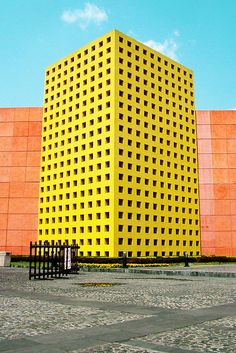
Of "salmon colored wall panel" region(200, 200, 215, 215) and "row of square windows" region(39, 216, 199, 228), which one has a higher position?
"salmon colored wall panel" region(200, 200, 215, 215)

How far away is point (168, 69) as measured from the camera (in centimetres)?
5853

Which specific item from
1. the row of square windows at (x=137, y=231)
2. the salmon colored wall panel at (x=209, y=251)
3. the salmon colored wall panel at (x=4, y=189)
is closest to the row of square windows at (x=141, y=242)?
the row of square windows at (x=137, y=231)

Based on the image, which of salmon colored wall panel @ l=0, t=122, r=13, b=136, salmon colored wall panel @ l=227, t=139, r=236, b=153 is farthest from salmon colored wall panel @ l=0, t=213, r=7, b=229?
salmon colored wall panel @ l=227, t=139, r=236, b=153

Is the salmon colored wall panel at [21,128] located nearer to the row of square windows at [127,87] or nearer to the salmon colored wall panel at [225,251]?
the row of square windows at [127,87]

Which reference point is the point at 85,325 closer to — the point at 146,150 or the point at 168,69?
the point at 146,150

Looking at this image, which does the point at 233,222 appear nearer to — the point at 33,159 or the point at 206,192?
the point at 206,192

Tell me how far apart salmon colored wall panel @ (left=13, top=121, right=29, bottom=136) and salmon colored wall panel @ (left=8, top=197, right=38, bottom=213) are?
9875 millimetres

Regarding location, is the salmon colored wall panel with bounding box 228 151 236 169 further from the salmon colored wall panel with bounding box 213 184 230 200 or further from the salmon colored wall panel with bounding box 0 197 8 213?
the salmon colored wall panel with bounding box 0 197 8 213

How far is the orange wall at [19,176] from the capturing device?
5334cm

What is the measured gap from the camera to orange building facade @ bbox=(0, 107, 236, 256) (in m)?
53.2

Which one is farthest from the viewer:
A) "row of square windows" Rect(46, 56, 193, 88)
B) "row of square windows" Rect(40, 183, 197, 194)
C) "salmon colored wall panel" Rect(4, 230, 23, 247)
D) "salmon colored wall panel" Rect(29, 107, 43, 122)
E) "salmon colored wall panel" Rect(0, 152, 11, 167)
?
"salmon colored wall panel" Rect(29, 107, 43, 122)

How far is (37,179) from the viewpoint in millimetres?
56062

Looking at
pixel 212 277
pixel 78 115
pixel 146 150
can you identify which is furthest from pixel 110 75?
pixel 212 277

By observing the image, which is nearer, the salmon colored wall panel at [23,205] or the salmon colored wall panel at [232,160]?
the salmon colored wall panel at [23,205]
